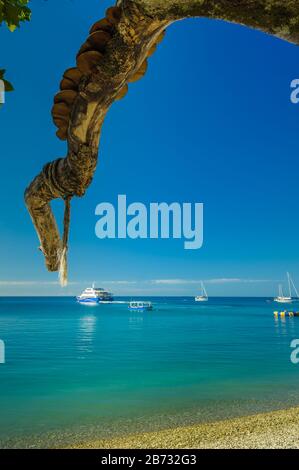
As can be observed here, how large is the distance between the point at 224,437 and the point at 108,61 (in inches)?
458

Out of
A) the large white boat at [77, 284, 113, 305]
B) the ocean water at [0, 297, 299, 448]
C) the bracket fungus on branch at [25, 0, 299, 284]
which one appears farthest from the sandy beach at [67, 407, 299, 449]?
the large white boat at [77, 284, 113, 305]

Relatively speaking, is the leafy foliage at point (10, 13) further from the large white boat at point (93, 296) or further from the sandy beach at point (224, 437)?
the large white boat at point (93, 296)

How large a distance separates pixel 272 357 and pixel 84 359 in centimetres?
1593

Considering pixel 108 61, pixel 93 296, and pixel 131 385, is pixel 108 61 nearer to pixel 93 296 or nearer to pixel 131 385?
Result: pixel 131 385

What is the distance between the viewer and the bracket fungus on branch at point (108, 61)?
1.00 meters

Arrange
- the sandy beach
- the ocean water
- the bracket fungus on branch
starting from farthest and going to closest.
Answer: the ocean water, the sandy beach, the bracket fungus on branch

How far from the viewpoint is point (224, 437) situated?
10641 mm

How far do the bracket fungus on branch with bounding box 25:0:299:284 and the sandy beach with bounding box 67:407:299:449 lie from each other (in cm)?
1054

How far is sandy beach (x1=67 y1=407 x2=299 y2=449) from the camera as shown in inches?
400

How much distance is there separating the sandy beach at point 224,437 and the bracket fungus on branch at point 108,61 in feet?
34.6

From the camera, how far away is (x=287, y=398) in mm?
16609

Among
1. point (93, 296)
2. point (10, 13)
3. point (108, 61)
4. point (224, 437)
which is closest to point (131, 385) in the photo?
point (224, 437)

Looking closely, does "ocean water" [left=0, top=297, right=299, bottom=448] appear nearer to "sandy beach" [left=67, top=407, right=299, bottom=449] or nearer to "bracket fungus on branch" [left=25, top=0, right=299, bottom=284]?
"sandy beach" [left=67, top=407, right=299, bottom=449]

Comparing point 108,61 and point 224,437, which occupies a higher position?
point 108,61
